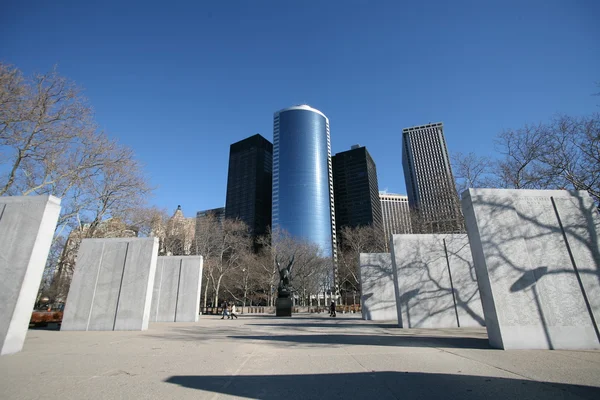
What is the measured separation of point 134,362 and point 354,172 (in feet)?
413

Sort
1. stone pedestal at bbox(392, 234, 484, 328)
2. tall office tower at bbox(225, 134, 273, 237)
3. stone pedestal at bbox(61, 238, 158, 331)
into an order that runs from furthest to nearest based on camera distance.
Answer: tall office tower at bbox(225, 134, 273, 237) → stone pedestal at bbox(61, 238, 158, 331) → stone pedestal at bbox(392, 234, 484, 328)

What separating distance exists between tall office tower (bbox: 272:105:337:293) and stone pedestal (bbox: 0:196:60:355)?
93789 millimetres

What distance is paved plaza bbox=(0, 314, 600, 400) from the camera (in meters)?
3.83

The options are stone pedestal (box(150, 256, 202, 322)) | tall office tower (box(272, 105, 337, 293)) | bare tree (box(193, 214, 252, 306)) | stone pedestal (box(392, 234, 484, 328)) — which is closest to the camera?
stone pedestal (box(392, 234, 484, 328))

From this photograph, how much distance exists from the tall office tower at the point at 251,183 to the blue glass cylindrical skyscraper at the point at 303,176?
235 inches

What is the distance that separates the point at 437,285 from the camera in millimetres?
13789

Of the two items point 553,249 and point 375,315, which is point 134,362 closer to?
point 553,249

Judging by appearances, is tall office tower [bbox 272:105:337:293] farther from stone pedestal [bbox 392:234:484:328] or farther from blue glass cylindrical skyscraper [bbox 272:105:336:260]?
stone pedestal [bbox 392:234:484:328]

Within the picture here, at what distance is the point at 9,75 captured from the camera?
11.3 m

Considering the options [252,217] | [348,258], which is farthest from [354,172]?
[348,258]

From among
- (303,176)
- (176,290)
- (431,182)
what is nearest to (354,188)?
(303,176)

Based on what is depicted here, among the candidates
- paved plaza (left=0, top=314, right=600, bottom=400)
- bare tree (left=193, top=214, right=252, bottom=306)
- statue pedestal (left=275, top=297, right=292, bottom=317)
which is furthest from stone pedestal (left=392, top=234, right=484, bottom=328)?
bare tree (left=193, top=214, right=252, bottom=306)

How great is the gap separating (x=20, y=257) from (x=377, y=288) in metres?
20.6

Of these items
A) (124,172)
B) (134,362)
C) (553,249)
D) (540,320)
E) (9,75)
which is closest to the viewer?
Answer: (134,362)
